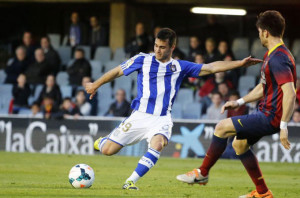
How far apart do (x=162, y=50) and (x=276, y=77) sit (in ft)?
6.46

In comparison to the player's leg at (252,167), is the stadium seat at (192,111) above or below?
above

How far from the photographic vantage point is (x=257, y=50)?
19562 mm

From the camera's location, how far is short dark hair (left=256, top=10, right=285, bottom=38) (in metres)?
7.71

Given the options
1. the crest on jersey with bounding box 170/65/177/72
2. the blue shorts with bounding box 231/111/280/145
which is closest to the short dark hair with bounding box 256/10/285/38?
the blue shorts with bounding box 231/111/280/145

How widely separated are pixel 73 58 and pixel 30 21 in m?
3.40

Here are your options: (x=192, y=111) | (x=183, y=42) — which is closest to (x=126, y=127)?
(x=192, y=111)

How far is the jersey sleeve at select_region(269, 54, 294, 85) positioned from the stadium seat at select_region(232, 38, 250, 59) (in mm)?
11799

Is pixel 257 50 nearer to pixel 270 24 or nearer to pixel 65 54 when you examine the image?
pixel 65 54

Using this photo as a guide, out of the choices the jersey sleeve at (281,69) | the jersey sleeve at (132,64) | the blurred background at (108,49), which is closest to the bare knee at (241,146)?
the jersey sleeve at (281,69)

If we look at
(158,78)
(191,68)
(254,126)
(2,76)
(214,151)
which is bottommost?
(214,151)

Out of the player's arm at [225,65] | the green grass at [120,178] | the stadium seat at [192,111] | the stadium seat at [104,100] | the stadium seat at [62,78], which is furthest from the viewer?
the stadium seat at [62,78]

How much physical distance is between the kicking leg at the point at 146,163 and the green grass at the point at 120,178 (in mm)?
151

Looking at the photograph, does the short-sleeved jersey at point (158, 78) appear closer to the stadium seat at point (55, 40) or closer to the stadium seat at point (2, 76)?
the stadium seat at point (2, 76)

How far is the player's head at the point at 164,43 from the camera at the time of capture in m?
9.02
